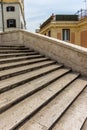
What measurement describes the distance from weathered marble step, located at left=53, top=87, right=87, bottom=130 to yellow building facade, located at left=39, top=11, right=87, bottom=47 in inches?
689

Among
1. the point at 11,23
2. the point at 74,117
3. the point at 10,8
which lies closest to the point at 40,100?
the point at 74,117

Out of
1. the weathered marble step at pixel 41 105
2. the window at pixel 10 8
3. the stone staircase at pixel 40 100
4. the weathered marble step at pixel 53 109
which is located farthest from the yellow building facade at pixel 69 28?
the weathered marble step at pixel 41 105

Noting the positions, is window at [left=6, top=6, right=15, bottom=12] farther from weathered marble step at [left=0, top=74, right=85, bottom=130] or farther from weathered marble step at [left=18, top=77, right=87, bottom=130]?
weathered marble step at [left=0, top=74, right=85, bottom=130]

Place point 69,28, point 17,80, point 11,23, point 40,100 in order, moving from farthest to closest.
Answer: point 11,23, point 69,28, point 17,80, point 40,100

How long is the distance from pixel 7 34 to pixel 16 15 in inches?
852

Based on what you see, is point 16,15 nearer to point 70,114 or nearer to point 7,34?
point 7,34

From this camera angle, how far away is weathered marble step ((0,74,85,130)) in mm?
3004

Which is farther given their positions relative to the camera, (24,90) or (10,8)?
(10,8)

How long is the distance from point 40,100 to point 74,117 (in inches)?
26.8

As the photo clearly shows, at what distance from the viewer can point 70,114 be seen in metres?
3.81

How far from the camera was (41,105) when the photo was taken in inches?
144

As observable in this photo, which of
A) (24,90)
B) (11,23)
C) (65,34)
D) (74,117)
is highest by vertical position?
(11,23)

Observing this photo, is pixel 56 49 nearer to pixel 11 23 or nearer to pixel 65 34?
pixel 65 34

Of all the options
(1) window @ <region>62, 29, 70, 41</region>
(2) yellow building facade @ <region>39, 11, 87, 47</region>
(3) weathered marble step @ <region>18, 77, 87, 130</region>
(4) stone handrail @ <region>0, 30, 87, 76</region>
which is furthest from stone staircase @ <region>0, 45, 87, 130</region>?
(1) window @ <region>62, 29, 70, 41</region>
